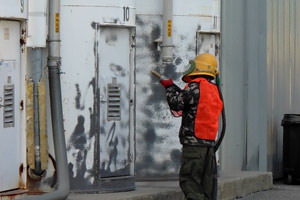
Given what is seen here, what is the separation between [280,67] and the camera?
45.7 ft

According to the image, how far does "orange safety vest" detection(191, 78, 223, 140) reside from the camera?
836 centimetres

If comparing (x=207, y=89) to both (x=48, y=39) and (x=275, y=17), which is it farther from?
(x=275, y=17)

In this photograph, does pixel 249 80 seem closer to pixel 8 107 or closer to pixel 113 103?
pixel 113 103

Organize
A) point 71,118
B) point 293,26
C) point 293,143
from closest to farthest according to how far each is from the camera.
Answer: point 71,118
point 293,143
point 293,26

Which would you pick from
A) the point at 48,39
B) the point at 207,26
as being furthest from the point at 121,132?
the point at 207,26

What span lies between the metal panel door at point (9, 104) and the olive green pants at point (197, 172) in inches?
60.0

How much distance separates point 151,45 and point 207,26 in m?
0.70

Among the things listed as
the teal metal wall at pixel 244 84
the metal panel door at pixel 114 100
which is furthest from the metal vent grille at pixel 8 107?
the teal metal wall at pixel 244 84

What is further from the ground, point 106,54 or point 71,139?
point 106,54

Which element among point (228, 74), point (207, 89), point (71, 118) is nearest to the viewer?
point (207, 89)

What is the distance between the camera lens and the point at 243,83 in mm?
12547

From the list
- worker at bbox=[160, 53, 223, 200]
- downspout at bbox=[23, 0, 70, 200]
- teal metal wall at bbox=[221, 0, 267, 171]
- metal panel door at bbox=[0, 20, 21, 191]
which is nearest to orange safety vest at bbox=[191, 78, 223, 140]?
worker at bbox=[160, 53, 223, 200]

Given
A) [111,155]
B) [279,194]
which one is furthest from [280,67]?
[111,155]

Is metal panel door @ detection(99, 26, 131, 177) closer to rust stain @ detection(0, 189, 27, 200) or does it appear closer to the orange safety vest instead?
rust stain @ detection(0, 189, 27, 200)
